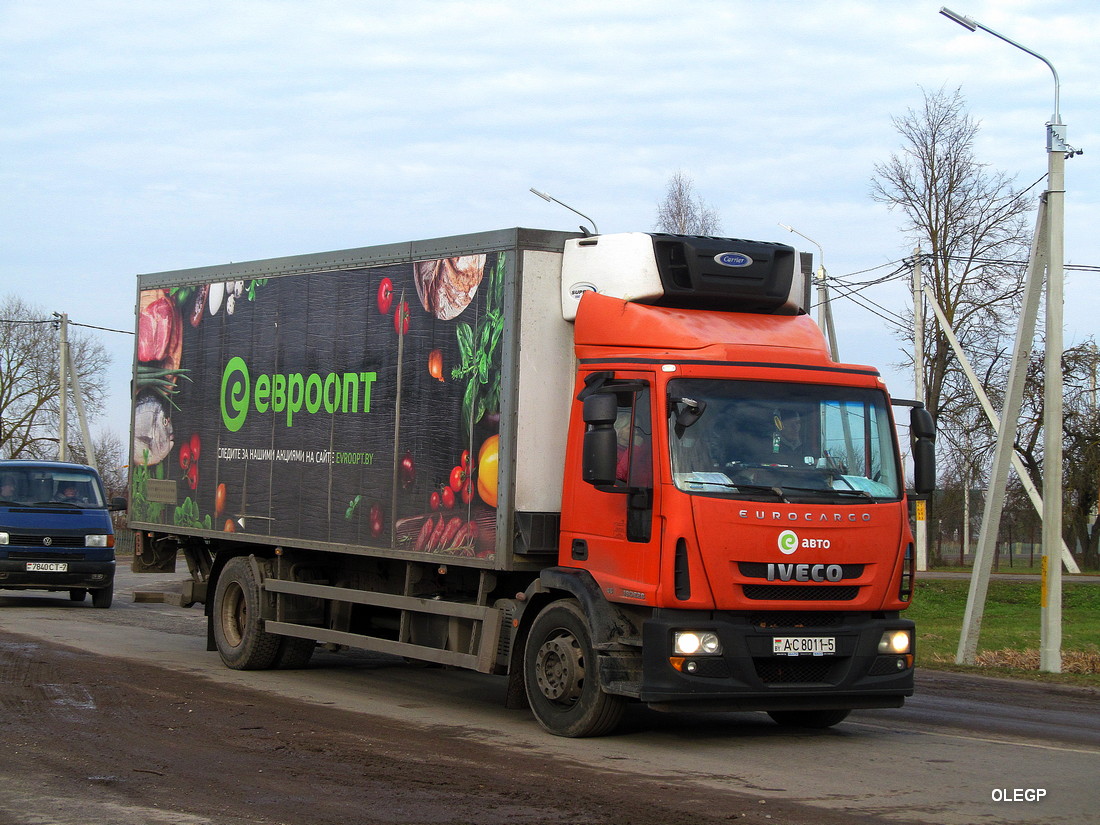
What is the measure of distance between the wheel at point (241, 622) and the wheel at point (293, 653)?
0.08 meters

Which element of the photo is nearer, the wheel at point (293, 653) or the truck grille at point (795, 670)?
the truck grille at point (795, 670)

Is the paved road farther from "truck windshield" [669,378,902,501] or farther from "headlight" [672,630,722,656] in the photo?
"truck windshield" [669,378,902,501]

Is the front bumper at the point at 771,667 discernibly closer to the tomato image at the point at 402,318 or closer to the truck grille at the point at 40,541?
the tomato image at the point at 402,318

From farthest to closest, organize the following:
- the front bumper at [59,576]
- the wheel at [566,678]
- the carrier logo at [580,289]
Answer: the front bumper at [59,576]
the carrier logo at [580,289]
the wheel at [566,678]

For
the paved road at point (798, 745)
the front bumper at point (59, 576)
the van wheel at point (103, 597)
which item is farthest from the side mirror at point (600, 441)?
the van wheel at point (103, 597)

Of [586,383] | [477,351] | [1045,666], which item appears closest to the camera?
[586,383]

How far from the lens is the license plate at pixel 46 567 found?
64.5 ft

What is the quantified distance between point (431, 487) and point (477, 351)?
1188 mm

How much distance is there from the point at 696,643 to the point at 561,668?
1.15 metres

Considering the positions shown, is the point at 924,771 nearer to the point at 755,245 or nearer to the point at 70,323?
the point at 755,245

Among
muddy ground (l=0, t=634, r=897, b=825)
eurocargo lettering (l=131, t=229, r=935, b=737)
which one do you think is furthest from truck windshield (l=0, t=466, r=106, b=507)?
muddy ground (l=0, t=634, r=897, b=825)

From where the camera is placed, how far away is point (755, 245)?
378 inches

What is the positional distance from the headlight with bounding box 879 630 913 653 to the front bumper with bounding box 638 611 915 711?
0.03m

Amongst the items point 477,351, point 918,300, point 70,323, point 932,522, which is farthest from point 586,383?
point 70,323
